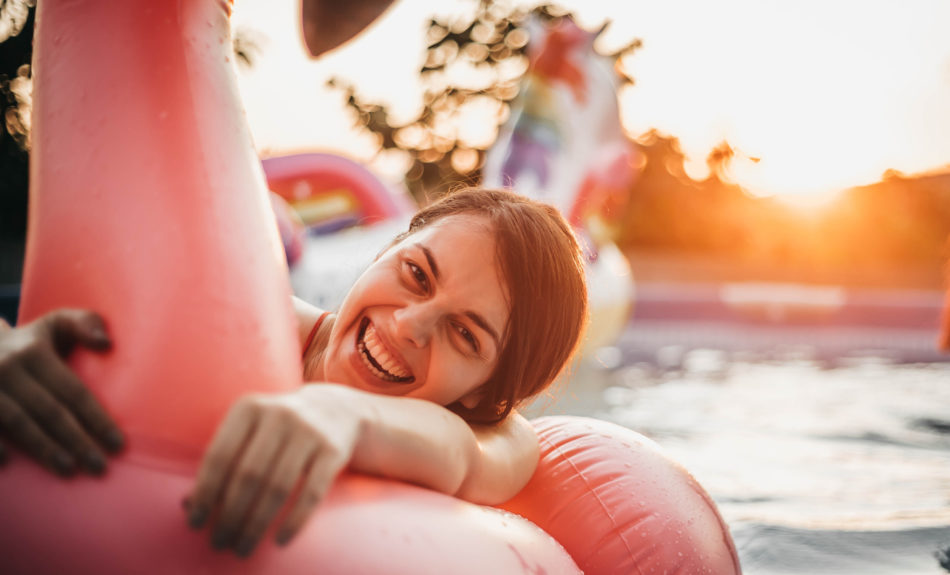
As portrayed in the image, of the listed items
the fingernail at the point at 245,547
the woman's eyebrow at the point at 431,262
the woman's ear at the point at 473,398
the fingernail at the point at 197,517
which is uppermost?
the woman's eyebrow at the point at 431,262

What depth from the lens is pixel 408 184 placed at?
930 cm

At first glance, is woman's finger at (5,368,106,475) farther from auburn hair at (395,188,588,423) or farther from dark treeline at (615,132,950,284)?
dark treeline at (615,132,950,284)

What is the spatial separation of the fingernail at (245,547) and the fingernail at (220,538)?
0.4 inches

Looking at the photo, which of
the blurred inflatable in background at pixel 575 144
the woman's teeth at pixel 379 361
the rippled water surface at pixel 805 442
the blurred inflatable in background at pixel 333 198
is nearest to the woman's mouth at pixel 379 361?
the woman's teeth at pixel 379 361

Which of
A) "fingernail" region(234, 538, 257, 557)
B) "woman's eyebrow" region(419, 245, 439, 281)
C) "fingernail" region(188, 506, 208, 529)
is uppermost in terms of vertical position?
"woman's eyebrow" region(419, 245, 439, 281)

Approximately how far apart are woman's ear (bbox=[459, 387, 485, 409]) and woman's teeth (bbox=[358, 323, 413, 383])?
0.56 ft

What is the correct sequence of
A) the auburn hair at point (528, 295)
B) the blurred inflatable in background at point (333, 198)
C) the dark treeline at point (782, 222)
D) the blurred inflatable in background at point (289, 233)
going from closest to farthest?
the auburn hair at point (528, 295) < the blurred inflatable in background at point (289, 233) < the blurred inflatable in background at point (333, 198) < the dark treeline at point (782, 222)

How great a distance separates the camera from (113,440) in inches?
29.2

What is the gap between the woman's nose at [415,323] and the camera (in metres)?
1.18

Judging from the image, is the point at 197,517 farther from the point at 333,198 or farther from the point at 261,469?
the point at 333,198

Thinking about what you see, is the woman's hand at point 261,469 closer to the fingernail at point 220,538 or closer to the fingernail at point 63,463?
the fingernail at point 220,538

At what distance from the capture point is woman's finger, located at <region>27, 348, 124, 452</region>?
725 mm

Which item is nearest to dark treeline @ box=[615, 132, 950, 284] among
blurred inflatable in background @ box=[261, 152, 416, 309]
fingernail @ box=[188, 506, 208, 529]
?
blurred inflatable in background @ box=[261, 152, 416, 309]

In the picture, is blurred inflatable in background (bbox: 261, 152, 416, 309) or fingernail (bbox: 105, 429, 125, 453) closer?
Result: fingernail (bbox: 105, 429, 125, 453)
